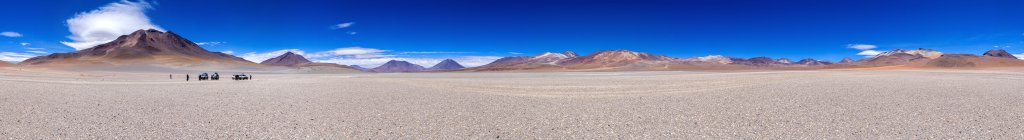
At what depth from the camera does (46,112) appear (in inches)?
470

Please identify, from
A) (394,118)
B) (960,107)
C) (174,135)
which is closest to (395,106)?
(394,118)

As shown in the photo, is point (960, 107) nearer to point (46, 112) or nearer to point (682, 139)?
point (682, 139)

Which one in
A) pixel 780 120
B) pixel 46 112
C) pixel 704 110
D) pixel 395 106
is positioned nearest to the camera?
pixel 780 120

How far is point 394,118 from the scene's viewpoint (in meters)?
11.3

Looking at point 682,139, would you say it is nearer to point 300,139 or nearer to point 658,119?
point 658,119

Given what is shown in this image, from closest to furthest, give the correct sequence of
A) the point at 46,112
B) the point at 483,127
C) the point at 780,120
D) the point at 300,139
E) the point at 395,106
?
the point at 300,139
the point at 483,127
the point at 780,120
the point at 46,112
the point at 395,106

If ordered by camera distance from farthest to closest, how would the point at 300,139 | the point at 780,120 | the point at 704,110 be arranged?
1. the point at 704,110
2. the point at 780,120
3. the point at 300,139

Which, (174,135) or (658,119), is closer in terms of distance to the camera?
(174,135)

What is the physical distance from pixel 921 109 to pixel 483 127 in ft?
31.3

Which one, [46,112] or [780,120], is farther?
[46,112]

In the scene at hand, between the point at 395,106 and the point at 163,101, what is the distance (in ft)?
20.4

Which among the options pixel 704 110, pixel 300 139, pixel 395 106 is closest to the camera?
pixel 300 139

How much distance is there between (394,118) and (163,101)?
25.0 feet

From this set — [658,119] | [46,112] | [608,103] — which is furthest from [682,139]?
[46,112]
